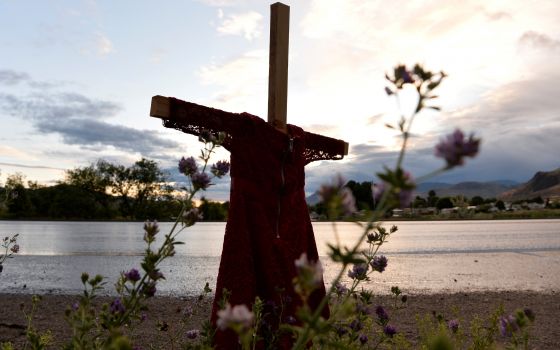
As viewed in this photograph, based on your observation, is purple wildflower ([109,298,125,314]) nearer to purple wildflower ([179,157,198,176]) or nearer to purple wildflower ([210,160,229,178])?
purple wildflower ([179,157,198,176])

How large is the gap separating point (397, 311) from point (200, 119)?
4.33 meters

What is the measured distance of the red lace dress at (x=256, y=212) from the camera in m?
3.24

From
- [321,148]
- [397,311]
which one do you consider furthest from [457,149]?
[397,311]

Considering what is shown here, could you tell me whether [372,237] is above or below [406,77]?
below

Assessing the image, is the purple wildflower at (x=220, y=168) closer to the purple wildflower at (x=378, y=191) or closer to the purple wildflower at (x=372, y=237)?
the purple wildflower at (x=372, y=237)

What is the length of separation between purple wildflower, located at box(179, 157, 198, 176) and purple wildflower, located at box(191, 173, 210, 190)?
11 cm

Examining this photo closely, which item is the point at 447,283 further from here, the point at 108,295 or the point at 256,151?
the point at 256,151

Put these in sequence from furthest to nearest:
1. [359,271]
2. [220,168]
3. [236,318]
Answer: [359,271], [220,168], [236,318]

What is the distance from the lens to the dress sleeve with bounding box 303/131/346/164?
4.11 metres

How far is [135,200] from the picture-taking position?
75.8m

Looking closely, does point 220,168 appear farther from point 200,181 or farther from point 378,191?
point 378,191

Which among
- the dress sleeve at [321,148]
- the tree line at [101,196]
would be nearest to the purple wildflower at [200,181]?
the dress sleeve at [321,148]

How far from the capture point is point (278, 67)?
12.5ft

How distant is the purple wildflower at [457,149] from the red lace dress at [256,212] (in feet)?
7.99
